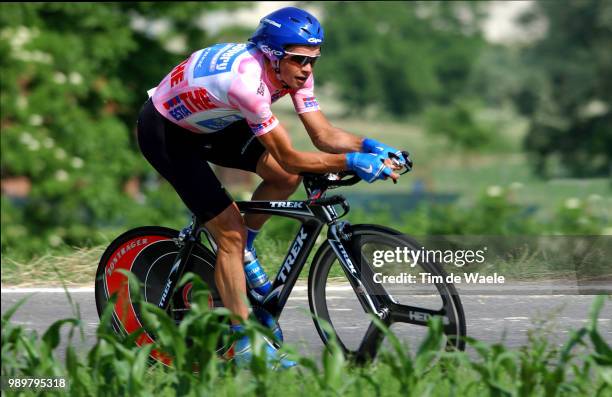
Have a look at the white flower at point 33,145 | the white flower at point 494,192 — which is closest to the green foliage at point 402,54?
the white flower at point 33,145

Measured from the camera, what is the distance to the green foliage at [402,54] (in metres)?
106

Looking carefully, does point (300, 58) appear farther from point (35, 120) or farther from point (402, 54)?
point (402, 54)

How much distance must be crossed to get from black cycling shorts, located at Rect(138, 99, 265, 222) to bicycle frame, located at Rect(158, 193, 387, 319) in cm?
20

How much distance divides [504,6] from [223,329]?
97382 mm

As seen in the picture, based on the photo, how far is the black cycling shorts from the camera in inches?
229

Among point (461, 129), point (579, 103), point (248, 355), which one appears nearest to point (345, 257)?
point (248, 355)

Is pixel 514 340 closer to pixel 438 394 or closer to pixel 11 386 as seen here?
pixel 438 394

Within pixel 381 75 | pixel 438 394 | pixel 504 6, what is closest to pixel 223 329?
pixel 438 394

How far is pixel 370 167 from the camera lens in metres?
5.23

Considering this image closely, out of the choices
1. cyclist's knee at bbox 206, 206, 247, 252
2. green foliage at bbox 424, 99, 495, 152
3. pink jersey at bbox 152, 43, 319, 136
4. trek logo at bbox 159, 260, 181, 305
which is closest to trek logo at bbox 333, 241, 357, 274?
cyclist's knee at bbox 206, 206, 247, 252

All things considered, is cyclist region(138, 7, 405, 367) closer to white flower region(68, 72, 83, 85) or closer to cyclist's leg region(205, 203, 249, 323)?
cyclist's leg region(205, 203, 249, 323)

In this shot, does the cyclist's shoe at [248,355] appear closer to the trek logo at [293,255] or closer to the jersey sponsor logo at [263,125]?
the trek logo at [293,255]

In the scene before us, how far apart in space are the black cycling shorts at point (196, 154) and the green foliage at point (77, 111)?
13.3m

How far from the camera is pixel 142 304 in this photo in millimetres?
4875
